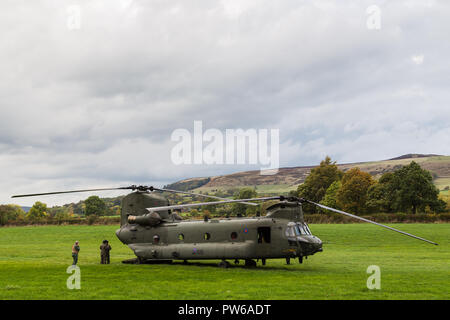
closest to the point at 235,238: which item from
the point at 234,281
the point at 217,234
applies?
the point at 217,234

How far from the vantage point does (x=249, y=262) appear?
100 ft

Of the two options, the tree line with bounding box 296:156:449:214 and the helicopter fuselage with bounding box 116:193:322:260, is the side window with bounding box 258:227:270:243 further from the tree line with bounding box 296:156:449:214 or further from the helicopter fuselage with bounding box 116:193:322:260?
the tree line with bounding box 296:156:449:214

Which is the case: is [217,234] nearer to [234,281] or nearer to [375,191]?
[234,281]

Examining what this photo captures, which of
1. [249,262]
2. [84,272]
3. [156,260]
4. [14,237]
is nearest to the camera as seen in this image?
[84,272]

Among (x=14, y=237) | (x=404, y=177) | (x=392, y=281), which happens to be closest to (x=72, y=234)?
(x=14, y=237)

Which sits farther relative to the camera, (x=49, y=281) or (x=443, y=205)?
(x=443, y=205)

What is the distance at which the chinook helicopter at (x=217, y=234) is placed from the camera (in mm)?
27766

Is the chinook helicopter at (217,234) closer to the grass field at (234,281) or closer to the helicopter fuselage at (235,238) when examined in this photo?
the helicopter fuselage at (235,238)

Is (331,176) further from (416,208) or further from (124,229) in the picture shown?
(124,229)

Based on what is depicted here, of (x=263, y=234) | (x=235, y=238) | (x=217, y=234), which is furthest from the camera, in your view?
(x=217, y=234)

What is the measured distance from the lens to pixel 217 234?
98.2 ft

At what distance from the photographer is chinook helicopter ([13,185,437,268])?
2777 centimetres

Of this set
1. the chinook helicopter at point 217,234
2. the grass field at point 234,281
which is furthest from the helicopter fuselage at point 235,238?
the grass field at point 234,281
